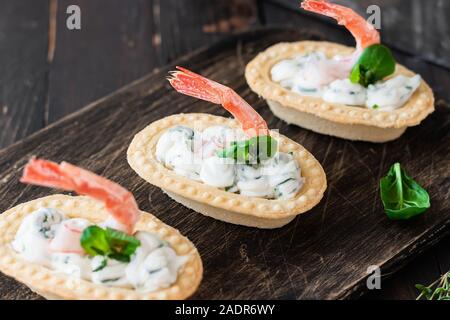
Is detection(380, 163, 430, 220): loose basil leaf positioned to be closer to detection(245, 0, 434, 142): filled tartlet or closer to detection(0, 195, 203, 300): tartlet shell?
detection(245, 0, 434, 142): filled tartlet

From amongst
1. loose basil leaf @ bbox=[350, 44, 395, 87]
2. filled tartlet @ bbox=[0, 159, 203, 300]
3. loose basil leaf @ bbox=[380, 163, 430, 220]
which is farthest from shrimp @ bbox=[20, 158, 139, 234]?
loose basil leaf @ bbox=[350, 44, 395, 87]

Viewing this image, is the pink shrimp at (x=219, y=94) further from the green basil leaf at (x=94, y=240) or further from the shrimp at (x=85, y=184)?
the green basil leaf at (x=94, y=240)

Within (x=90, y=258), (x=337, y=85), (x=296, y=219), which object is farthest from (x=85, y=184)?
(x=337, y=85)

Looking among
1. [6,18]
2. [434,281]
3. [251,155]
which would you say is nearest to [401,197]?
[434,281]

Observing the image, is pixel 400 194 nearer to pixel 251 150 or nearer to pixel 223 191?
pixel 251 150

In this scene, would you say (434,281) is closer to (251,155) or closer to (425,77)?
(251,155)

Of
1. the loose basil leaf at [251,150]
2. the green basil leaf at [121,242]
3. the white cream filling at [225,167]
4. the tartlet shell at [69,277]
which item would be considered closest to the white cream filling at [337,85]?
the white cream filling at [225,167]
